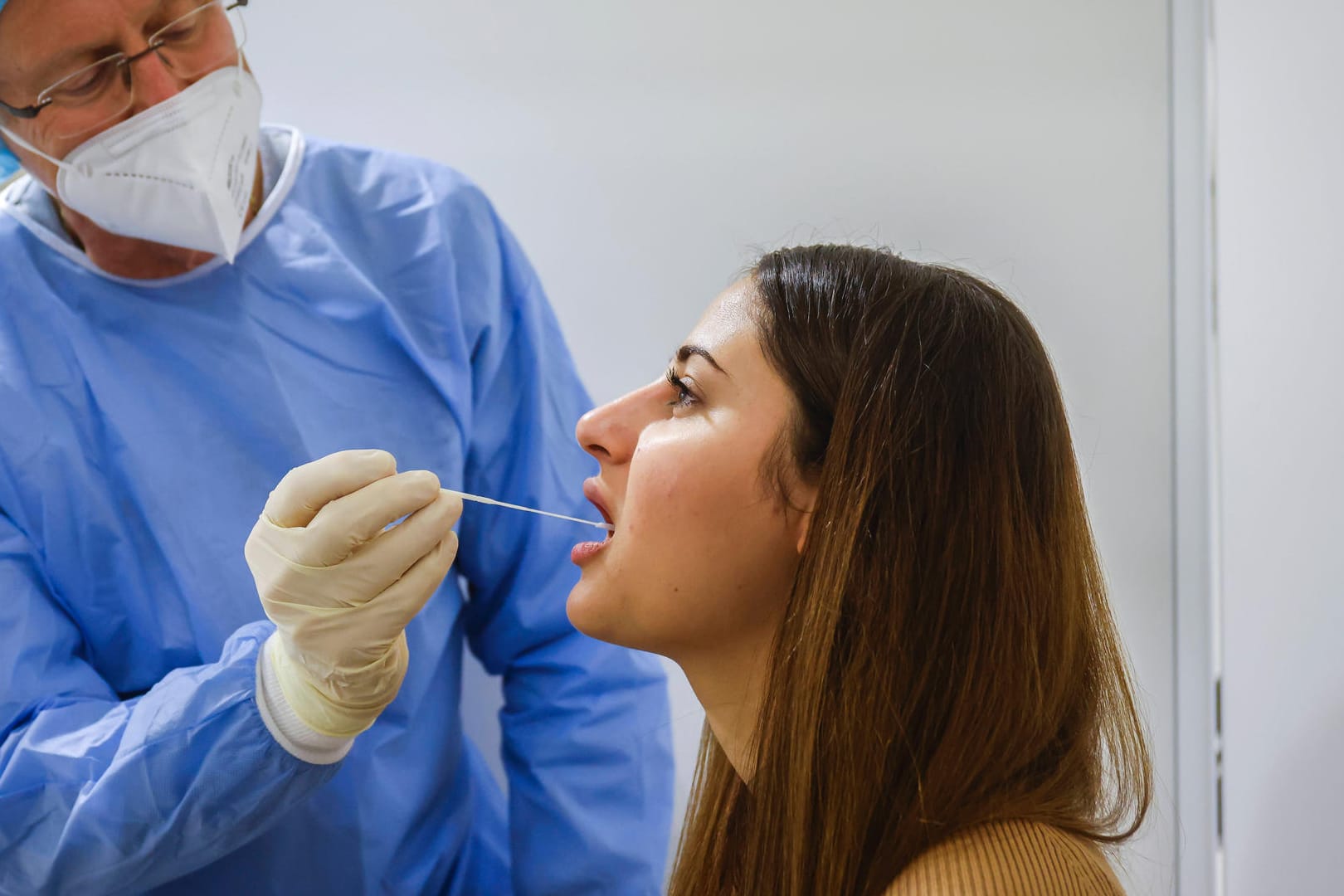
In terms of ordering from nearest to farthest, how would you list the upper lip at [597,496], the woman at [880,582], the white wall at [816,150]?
the woman at [880,582]
the upper lip at [597,496]
the white wall at [816,150]

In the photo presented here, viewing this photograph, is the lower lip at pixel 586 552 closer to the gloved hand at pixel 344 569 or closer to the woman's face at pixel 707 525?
the woman's face at pixel 707 525

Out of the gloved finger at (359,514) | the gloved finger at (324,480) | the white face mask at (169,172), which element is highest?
the white face mask at (169,172)

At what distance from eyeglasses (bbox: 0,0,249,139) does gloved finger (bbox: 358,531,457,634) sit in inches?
Result: 25.4

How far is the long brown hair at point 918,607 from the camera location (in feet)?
3.05

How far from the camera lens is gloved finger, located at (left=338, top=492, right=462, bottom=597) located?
3.52ft

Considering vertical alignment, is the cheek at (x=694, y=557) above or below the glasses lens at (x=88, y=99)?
below

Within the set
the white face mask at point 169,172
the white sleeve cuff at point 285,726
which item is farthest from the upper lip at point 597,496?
the white face mask at point 169,172

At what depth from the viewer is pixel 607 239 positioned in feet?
5.75

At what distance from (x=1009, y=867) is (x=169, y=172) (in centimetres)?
116

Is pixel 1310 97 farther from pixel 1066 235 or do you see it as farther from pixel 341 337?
pixel 341 337

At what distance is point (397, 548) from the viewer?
108 centimetres

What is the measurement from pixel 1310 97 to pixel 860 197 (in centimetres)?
63

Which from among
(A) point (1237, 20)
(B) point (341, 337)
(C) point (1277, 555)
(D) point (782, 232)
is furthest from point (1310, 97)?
(B) point (341, 337)

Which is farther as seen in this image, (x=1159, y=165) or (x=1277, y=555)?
(x=1159, y=165)
